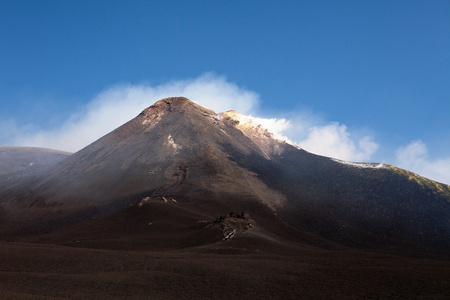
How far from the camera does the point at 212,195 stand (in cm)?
7756

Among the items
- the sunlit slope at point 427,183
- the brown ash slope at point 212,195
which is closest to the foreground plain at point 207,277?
the brown ash slope at point 212,195

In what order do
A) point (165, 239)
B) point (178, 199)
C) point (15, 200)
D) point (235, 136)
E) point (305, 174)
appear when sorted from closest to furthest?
point (165, 239) < point (178, 199) < point (15, 200) < point (305, 174) < point (235, 136)

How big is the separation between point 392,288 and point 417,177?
82.6m

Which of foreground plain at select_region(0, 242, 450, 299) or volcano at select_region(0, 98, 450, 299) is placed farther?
volcano at select_region(0, 98, 450, 299)

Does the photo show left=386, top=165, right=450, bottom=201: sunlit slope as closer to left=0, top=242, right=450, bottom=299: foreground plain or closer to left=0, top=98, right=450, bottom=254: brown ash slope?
left=0, top=98, right=450, bottom=254: brown ash slope

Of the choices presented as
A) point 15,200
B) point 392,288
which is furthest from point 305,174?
point 392,288

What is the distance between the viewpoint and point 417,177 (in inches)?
3939

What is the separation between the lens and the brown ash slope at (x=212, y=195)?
64.5 metres

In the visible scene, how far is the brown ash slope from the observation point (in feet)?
212

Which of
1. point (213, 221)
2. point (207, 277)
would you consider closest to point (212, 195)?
point (213, 221)

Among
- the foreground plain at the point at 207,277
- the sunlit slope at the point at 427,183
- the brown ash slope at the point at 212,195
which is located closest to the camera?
the foreground plain at the point at 207,277

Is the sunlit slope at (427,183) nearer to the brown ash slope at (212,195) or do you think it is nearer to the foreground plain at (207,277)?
the brown ash slope at (212,195)

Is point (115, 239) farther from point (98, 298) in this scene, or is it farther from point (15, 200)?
point (15, 200)

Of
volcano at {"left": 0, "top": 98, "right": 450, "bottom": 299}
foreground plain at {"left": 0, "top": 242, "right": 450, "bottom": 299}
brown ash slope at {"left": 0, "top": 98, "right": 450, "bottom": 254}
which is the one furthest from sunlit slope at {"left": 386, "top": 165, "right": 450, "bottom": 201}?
foreground plain at {"left": 0, "top": 242, "right": 450, "bottom": 299}
